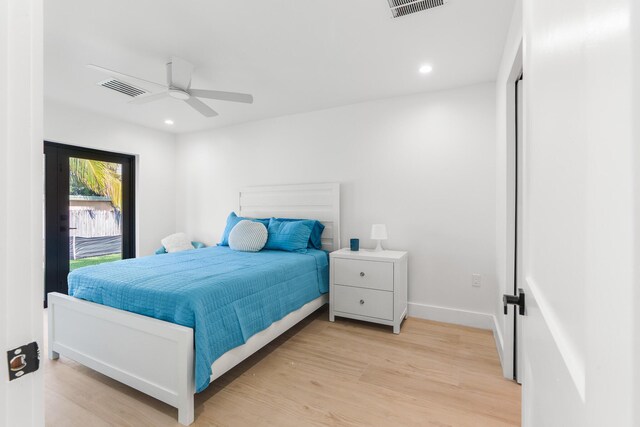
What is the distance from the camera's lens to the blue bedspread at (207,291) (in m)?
1.73

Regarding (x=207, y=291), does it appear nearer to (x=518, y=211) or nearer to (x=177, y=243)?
(x=518, y=211)

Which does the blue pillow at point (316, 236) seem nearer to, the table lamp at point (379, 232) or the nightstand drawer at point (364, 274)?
the nightstand drawer at point (364, 274)

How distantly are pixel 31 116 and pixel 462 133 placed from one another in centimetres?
312

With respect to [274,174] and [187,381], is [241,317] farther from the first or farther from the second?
[274,174]

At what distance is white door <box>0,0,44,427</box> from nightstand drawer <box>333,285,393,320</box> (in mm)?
2511

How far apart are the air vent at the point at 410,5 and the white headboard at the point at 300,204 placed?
1.90 metres

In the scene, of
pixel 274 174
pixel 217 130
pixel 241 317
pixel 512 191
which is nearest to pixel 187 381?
pixel 241 317

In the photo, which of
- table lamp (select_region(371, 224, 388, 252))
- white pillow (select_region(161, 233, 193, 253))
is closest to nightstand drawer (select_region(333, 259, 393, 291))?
table lamp (select_region(371, 224, 388, 252))

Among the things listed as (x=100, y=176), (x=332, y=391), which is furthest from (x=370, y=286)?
(x=100, y=176)

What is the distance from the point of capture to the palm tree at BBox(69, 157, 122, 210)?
12.5ft

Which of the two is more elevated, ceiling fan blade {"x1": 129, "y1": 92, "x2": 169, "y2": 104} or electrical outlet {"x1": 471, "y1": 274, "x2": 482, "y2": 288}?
ceiling fan blade {"x1": 129, "y1": 92, "x2": 169, "y2": 104}

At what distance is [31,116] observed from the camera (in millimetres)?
608

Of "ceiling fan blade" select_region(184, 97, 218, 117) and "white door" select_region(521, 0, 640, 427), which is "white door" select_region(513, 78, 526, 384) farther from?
"ceiling fan blade" select_region(184, 97, 218, 117)

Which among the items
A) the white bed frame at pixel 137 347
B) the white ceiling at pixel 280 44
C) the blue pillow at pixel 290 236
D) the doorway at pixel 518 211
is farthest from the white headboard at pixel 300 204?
the doorway at pixel 518 211
